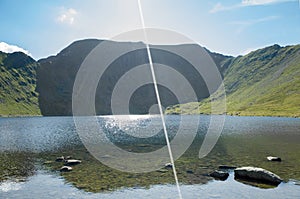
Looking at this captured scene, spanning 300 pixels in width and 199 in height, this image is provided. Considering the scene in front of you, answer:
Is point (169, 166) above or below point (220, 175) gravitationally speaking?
below

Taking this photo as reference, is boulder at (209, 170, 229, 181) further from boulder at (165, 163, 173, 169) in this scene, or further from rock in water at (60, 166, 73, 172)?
rock in water at (60, 166, 73, 172)

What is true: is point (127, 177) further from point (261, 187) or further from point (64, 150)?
point (64, 150)

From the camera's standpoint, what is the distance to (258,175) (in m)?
37.8

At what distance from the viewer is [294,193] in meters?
32.4

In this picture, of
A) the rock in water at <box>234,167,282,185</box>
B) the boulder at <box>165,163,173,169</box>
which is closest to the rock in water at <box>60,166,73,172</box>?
the boulder at <box>165,163,173,169</box>

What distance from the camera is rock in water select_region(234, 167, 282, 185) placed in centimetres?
3666

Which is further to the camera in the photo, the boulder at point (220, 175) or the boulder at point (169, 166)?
the boulder at point (169, 166)

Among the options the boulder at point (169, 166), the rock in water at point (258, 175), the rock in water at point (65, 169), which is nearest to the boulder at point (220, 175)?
the rock in water at point (258, 175)

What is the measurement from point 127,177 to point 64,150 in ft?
96.8

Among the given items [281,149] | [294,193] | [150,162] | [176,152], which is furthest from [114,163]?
[281,149]

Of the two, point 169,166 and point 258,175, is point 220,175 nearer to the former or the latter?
point 258,175

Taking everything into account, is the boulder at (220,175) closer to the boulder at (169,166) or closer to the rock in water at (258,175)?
the rock in water at (258,175)

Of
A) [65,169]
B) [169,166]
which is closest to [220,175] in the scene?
[169,166]

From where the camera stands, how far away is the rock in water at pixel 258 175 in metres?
36.7
